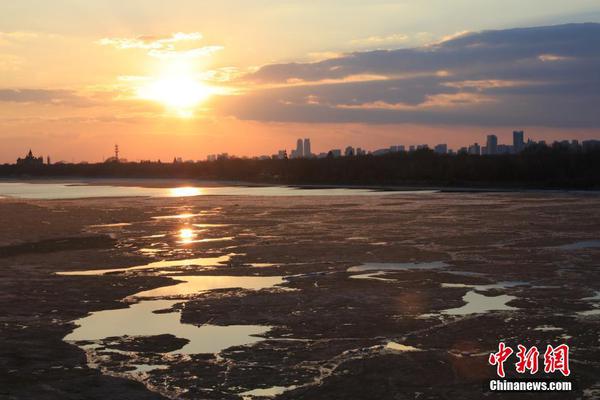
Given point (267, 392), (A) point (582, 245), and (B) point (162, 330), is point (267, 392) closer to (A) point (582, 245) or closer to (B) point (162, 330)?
(B) point (162, 330)

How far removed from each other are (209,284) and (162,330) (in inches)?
174

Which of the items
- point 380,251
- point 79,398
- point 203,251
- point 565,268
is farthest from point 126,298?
point 565,268

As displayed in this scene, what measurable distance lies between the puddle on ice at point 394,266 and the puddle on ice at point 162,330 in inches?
249

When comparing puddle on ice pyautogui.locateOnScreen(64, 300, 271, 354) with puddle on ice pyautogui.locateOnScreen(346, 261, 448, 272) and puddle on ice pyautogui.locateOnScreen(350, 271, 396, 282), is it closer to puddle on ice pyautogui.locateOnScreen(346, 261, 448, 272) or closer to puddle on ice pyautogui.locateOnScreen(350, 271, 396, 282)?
puddle on ice pyautogui.locateOnScreen(350, 271, 396, 282)

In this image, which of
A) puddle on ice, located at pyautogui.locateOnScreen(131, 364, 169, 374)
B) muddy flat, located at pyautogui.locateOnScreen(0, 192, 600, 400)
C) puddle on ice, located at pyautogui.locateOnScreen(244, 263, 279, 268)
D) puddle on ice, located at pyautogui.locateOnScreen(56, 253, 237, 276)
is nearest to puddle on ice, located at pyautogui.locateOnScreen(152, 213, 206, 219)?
muddy flat, located at pyautogui.locateOnScreen(0, 192, 600, 400)

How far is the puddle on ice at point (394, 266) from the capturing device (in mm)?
18000

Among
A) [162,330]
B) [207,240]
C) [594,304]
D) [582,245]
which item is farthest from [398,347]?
[207,240]

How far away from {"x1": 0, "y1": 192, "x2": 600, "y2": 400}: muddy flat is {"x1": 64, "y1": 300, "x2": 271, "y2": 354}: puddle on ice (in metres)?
0.04

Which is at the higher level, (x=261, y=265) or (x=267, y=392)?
(x=261, y=265)

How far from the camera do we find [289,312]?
12.9 meters

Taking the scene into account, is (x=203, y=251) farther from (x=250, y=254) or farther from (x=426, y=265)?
(x=426, y=265)

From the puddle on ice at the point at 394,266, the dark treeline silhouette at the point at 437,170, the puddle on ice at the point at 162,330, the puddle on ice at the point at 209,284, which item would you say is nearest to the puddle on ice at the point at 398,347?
the puddle on ice at the point at 162,330

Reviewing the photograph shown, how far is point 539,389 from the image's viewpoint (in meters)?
8.51

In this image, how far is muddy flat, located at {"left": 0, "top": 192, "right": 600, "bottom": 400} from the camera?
354 inches
